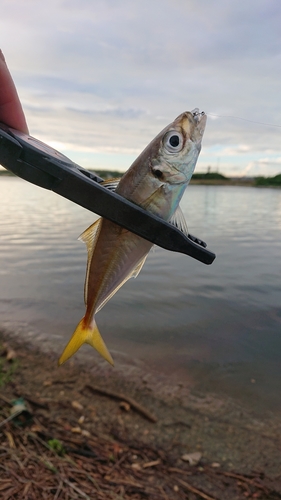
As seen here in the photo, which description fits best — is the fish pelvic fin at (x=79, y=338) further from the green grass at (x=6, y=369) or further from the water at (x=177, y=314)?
the water at (x=177, y=314)

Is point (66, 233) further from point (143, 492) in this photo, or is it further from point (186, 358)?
point (143, 492)

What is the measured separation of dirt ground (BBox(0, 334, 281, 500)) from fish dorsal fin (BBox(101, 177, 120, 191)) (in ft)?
9.31

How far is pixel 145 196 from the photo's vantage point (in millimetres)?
1913

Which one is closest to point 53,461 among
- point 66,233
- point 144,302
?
point 144,302

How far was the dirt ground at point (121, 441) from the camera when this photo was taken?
363cm

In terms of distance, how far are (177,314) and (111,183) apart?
7584mm

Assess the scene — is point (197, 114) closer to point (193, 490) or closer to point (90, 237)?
point (90, 237)

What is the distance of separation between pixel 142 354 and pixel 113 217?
5.76 meters

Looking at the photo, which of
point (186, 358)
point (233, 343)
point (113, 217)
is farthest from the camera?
point (233, 343)

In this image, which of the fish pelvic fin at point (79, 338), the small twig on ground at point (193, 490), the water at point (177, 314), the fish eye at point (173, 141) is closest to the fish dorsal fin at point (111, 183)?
the fish eye at point (173, 141)

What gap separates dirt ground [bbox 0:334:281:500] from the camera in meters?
3.63

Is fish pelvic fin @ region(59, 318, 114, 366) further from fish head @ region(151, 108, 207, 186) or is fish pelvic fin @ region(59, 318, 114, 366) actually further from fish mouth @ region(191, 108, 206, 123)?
fish mouth @ region(191, 108, 206, 123)

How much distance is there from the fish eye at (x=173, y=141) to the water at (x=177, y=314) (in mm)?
5095

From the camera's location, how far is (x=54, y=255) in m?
14.9
